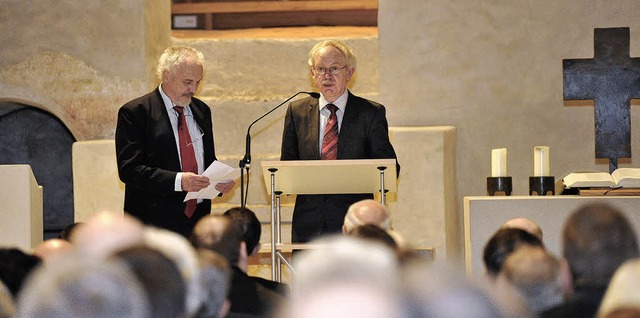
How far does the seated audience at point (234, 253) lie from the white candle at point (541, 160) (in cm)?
282

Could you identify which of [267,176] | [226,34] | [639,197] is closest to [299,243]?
[267,176]

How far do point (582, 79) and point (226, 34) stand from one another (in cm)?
388

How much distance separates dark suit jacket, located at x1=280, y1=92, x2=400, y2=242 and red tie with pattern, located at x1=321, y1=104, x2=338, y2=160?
0.12 ft

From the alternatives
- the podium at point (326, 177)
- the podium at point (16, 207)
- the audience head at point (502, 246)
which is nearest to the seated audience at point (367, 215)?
the audience head at point (502, 246)

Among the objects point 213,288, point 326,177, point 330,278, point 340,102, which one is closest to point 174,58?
point 340,102

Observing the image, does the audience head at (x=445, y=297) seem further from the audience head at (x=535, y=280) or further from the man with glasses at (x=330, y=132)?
the man with glasses at (x=330, y=132)

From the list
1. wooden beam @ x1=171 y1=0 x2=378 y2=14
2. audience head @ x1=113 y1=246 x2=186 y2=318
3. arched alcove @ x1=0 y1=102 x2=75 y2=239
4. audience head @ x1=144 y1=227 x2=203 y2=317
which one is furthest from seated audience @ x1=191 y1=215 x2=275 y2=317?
wooden beam @ x1=171 y1=0 x2=378 y2=14

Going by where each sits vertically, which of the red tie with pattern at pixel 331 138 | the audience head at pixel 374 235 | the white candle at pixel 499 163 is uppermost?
the red tie with pattern at pixel 331 138

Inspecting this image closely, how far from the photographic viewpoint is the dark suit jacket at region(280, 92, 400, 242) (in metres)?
5.70

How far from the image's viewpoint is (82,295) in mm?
2080

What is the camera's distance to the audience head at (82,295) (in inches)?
81.7

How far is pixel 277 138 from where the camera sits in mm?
7914

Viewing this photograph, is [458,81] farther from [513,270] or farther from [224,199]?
[513,270]

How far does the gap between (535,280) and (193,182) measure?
275 cm
